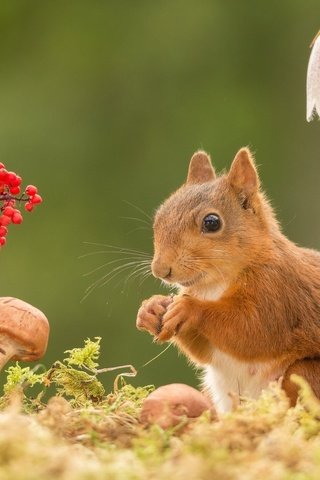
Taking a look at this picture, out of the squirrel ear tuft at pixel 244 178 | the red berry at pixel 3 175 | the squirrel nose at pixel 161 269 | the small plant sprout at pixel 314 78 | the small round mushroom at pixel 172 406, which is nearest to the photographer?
the small round mushroom at pixel 172 406

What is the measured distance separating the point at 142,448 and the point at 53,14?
6.72 metres

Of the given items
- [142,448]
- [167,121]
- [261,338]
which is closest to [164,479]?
[142,448]

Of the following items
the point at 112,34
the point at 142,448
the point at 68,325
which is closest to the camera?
the point at 142,448

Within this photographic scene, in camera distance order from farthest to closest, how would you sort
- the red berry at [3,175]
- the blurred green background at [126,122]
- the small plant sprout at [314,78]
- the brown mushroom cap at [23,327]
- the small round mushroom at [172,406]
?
the blurred green background at [126,122], the small plant sprout at [314,78], the red berry at [3,175], the brown mushroom cap at [23,327], the small round mushroom at [172,406]

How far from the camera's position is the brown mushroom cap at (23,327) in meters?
1.97

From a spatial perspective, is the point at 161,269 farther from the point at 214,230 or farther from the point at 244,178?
the point at 244,178

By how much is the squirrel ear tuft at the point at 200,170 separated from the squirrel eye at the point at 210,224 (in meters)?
0.29

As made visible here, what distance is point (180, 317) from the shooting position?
2.18 meters

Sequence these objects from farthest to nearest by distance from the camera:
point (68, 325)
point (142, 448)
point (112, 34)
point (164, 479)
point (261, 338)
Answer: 1. point (112, 34)
2. point (68, 325)
3. point (261, 338)
4. point (142, 448)
5. point (164, 479)

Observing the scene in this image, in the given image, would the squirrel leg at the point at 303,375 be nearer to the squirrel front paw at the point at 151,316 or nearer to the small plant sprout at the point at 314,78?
the squirrel front paw at the point at 151,316

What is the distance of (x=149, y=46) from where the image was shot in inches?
294

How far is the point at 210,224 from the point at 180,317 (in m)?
0.23

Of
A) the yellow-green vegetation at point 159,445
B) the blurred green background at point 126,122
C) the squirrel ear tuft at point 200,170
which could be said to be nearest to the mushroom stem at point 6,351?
the yellow-green vegetation at point 159,445

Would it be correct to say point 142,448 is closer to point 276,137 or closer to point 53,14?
A: point 276,137
